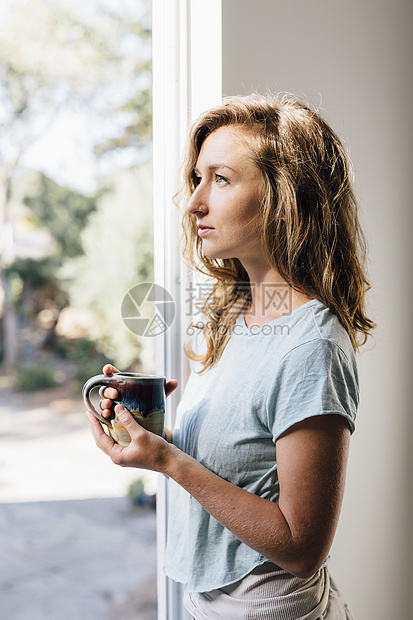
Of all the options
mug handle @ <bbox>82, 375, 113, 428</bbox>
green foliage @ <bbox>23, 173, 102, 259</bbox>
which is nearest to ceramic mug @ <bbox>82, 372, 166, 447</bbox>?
mug handle @ <bbox>82, 375, 113, 428</bbox>

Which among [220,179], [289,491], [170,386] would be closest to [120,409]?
[170,386]

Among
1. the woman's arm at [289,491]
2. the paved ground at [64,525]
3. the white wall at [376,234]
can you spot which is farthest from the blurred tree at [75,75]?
the woman's arm at [289,491]

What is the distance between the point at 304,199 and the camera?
0.81 m

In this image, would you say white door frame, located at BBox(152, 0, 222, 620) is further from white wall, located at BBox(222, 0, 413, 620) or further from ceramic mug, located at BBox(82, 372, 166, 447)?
ceramic mug, located at BBox(82, 372, 166, 447)

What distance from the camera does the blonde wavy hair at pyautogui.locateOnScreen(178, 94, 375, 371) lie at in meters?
0.79

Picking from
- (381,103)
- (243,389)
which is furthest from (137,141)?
(243,389)

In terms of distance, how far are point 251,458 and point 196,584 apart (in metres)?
0.23

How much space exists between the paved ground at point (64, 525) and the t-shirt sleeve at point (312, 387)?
2.58 metres

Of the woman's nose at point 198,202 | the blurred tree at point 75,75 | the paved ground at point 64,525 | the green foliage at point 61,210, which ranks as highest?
the blurred tree at point 75,75

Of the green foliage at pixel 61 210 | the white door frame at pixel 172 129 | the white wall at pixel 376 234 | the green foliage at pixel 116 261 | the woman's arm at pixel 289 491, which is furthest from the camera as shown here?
the green foliage at pixel 61 210

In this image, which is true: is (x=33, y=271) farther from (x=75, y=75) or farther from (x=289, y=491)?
(x=289, y=491)

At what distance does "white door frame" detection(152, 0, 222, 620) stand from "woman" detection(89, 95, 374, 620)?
0.17m

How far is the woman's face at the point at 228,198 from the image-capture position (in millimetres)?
791

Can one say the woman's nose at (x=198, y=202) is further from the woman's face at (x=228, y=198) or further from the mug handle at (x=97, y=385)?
the mug handle at (x=97, y=385)
